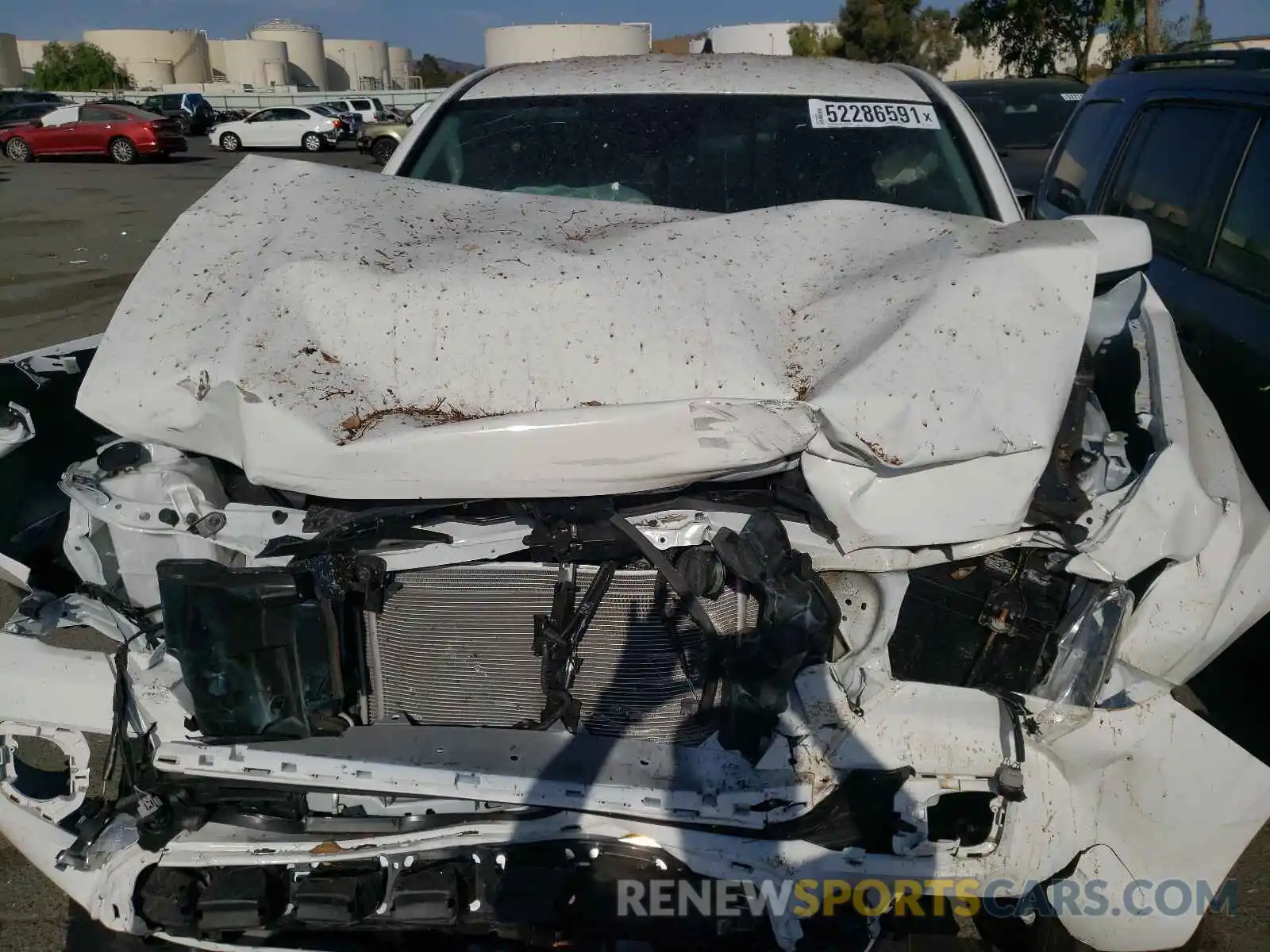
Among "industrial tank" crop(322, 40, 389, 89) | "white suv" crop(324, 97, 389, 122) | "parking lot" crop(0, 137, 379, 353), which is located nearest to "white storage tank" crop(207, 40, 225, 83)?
"industrial tank" crop(322, 40, 389, 89)

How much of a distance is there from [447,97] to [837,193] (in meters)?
1.47

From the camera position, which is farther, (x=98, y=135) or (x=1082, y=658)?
(x=98, y=135)

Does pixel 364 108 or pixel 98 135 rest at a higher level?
pixel 364 108

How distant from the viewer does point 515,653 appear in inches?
77.3

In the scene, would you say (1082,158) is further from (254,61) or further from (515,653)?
(254,61)

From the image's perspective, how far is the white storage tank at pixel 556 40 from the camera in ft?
42.9

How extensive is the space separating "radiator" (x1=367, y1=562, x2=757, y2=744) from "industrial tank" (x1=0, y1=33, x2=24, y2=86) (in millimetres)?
69716

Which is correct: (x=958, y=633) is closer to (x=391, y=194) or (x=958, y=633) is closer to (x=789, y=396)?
(x=789, y=396)

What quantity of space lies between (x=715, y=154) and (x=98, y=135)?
24.7 meters

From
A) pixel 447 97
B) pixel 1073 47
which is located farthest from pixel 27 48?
pixel 447 97

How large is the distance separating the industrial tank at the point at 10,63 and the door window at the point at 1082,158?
2684 inches

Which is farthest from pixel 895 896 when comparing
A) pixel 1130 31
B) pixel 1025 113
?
pixel 1130 31

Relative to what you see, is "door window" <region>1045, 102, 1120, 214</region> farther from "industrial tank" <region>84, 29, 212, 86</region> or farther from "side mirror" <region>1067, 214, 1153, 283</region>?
"industrial tank" <region>84, 29, 212, 86</region>

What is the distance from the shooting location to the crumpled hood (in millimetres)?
1739
